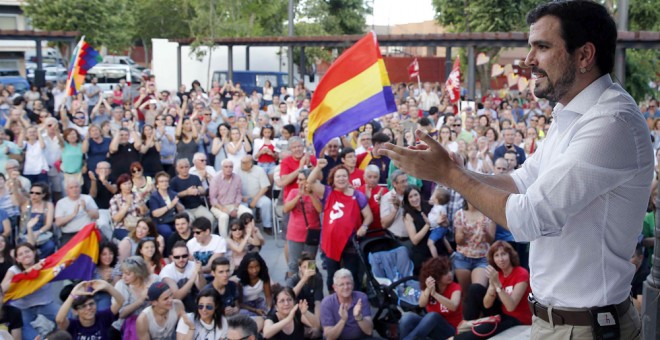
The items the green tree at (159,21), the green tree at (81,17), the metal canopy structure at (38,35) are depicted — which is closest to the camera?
the metal canopy structure at (38,35)

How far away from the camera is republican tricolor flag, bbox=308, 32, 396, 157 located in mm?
7008

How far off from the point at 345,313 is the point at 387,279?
0.95m

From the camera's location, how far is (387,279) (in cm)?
753

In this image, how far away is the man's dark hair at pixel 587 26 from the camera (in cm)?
215

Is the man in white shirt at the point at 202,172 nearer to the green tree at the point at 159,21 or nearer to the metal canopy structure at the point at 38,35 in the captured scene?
the metal canopy structure at the point at 38,35

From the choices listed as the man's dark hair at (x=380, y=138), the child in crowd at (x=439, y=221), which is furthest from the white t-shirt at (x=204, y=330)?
the man's dark hair at (x=380, y=138)

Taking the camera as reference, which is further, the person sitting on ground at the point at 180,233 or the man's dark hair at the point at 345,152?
the man's dark hair at the point at 345,152

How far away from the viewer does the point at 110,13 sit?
32594 mm

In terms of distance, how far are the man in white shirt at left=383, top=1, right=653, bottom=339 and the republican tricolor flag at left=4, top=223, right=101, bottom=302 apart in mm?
5712

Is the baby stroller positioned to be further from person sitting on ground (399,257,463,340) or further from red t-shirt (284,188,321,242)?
red t-shirt (284,188,321,242)

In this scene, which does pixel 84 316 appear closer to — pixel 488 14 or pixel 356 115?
pixel 356 115

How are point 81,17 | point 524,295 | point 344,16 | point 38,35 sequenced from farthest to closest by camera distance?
point 344,16 → point 81,17 → point 38,35 → point 524,295

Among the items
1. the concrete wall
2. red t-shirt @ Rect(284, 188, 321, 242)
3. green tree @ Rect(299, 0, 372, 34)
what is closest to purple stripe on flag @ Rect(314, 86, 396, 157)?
red t-shirt @ Rect(284, 188, 321, 242)

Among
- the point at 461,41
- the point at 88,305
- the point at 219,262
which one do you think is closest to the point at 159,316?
the point at 88,305
